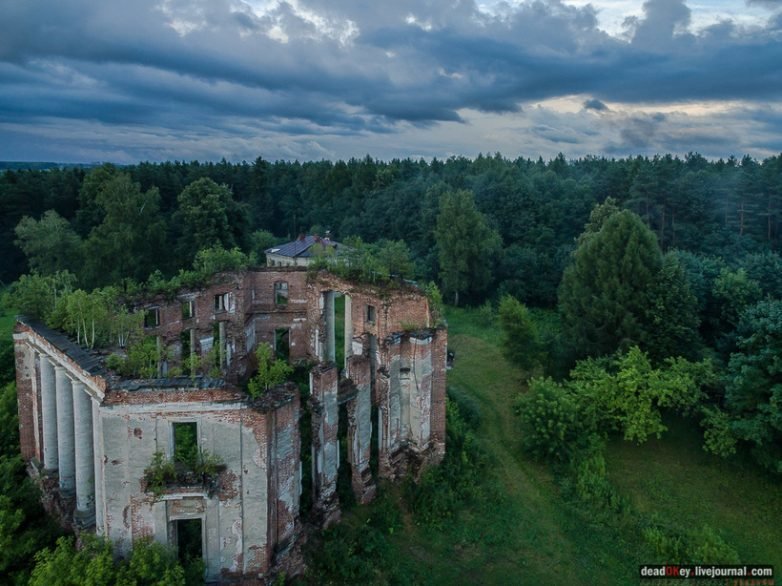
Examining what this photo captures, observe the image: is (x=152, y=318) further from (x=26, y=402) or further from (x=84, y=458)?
(x=84, y=458)

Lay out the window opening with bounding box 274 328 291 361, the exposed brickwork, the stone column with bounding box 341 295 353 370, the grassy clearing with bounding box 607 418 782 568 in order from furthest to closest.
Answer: the window opening with bounding box 274 328 291 361 < the stone column with bounding box 341 295 353 370 < the grassy clearing with bounding box 607 418 782 568 < the exposed brickwork

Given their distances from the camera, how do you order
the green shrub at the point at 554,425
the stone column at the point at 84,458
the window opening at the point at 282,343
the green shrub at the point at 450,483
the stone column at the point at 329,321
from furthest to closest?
the window opening at the point at 282,343 → the stone column at the point at 329,321 → the green shrub at the point at 554,425 → the green shrub at the point at 450,483 → the stone column at the point at 84,458

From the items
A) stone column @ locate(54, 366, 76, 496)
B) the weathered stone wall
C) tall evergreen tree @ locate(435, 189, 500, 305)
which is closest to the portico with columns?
stone column @ locate(54, 366, 76, 496)

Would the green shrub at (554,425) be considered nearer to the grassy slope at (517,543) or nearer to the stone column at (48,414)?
the grassy slope at (517,543)

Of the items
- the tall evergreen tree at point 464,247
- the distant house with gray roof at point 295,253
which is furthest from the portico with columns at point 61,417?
the tall evergreen tree at point 464,247

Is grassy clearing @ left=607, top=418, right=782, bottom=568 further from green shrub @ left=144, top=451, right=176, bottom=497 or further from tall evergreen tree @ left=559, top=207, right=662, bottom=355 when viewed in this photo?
green shrub @ left=144, top=451, right=176, bottom=497

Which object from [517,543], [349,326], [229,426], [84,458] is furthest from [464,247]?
[84,458]
